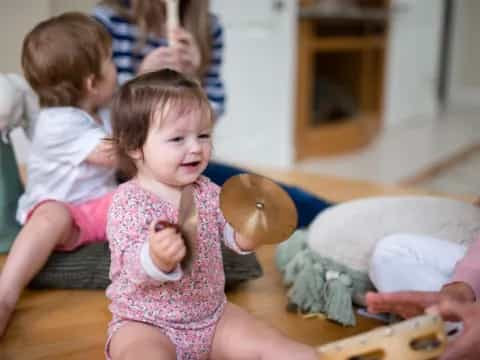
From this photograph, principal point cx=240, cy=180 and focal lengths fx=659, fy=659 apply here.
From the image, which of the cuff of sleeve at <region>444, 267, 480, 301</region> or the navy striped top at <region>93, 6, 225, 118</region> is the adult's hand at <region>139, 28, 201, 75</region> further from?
the cuff of sleeve at <region>444, 267, 480, 301</region>

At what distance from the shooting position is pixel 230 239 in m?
0.72

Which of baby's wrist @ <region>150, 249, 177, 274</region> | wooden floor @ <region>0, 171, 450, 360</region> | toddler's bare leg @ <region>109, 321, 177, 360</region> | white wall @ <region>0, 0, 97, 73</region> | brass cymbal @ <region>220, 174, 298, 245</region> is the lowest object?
wooden floor @ <region>0, 171, 450, 360</region>

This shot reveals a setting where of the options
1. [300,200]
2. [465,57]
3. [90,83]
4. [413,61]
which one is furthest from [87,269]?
[465,57]

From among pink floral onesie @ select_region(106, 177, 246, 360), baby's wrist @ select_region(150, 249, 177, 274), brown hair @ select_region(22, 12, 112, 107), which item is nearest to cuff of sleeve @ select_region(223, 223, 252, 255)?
pink floral onesie @ select_region(106, 177, 246, 360)

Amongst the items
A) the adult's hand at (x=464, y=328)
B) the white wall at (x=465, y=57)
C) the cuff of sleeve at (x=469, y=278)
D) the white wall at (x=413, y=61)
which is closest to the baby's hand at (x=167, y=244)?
the adult's hand at (x=464, y=328)

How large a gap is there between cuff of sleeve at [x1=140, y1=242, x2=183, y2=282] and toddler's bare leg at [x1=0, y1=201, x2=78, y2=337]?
1.17ft

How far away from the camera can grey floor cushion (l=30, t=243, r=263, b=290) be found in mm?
1007

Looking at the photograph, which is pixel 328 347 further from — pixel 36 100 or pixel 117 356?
pixel 36 100

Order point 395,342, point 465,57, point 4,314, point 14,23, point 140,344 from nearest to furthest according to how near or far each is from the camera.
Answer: point 395,342 → point 140,344 → point 4,314 → point 14,23 → point 465,57

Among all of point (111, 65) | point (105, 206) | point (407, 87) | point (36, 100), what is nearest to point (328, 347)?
point (105, 206)

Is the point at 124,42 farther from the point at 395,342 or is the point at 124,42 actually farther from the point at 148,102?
the point at 395,342

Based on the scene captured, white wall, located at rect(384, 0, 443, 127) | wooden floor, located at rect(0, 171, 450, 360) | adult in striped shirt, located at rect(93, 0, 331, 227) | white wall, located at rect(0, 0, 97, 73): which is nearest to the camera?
wooden floor, located at rect(0, 171, 450, 360)

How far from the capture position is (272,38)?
2.43 meters

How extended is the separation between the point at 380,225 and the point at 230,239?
372mm
